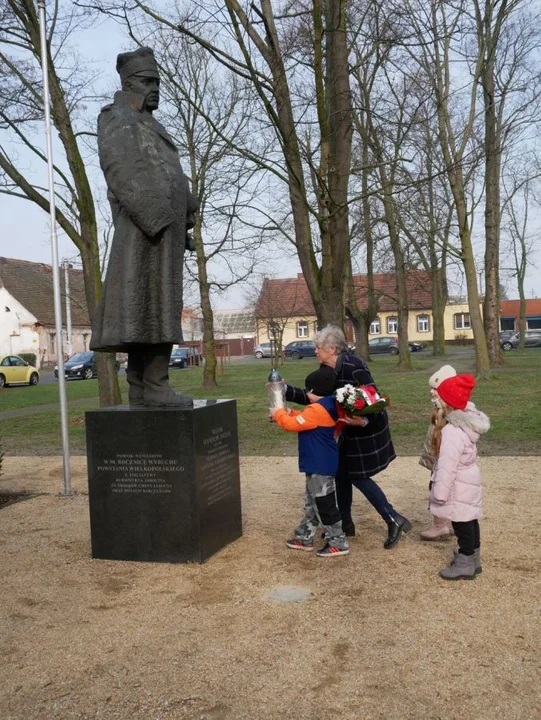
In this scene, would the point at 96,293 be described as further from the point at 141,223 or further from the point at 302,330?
the point at 302,330

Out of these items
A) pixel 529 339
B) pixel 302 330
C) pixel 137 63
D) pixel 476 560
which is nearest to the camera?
pixel 476 560

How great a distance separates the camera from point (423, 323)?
67.0 m

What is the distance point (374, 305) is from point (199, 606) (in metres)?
29.7

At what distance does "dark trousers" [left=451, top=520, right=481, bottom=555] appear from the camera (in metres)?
5.05

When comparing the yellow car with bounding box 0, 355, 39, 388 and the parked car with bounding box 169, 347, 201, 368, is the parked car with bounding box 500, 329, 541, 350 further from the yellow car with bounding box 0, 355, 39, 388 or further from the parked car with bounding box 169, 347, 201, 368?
the yellow car with bounding box 0, 355, 39, 388

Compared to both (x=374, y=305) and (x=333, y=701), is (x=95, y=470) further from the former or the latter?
(x=374, y=305)

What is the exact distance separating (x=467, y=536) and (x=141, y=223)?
307 cm

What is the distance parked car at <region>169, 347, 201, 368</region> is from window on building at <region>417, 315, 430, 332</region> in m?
25.0

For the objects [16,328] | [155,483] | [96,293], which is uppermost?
[16,328]

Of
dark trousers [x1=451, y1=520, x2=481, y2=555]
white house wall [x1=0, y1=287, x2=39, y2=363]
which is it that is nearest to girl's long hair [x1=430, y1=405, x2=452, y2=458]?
dark trousers [x1=451, y1=520, x2=481, y2=555]

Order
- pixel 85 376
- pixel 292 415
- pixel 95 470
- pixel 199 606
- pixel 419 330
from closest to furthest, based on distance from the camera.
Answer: pixel 199 606 → pixel 292 415 → pixel 95 470 → pixel 85 376 → pixel 419 330

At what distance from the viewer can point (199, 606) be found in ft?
15.7

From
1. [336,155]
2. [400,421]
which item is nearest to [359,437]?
[336,155]

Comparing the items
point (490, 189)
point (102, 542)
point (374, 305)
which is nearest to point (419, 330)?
point (374, 305)
